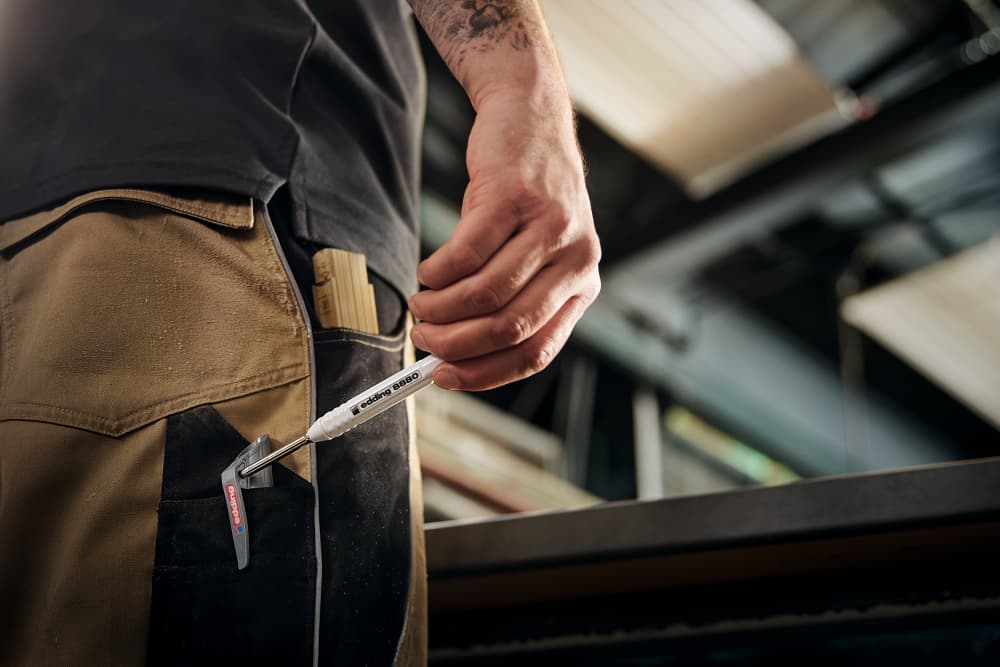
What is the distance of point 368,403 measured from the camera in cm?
59

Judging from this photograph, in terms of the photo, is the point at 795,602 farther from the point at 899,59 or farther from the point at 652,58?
the point at 899,59

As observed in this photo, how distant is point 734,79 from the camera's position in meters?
3.80

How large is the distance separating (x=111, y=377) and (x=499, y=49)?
0.35 m

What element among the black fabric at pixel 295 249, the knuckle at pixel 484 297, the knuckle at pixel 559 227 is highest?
the black fabric at pixel 295 249

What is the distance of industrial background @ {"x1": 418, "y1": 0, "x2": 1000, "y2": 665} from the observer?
3.09 ft

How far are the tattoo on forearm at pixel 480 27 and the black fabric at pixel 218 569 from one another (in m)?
0.32

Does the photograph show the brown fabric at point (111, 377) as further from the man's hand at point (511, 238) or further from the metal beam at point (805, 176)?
the metal beam at point (805, 176)

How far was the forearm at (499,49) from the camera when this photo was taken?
0.63 meters

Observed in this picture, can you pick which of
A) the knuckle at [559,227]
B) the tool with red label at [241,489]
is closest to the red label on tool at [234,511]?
the tool with red label at [241,489]

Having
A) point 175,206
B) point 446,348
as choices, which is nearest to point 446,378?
point 446,348

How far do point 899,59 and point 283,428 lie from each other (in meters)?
3.91

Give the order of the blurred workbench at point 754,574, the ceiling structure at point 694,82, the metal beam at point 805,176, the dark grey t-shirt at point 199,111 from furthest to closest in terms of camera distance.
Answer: the ceiling structure at point 694,82
the metal beam at point 805,176
the blurred workbench at point 754,574
the dark grey t-shirt at point 199,111

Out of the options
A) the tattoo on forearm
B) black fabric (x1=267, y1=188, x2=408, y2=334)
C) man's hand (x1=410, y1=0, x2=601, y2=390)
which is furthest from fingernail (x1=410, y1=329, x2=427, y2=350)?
the tattoo on forearm

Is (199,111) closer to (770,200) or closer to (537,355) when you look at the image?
(537,355)
